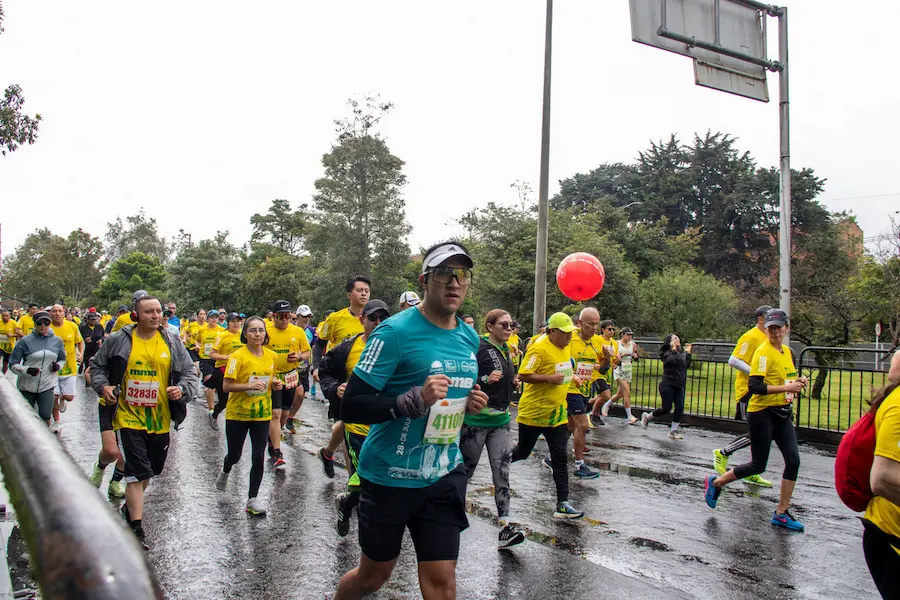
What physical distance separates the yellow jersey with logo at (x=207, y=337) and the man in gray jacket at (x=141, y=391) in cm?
815

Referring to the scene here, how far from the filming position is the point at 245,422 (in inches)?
273

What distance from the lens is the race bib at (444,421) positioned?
11.4 feet

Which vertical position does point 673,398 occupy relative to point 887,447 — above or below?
below

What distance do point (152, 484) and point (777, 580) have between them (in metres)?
6.05

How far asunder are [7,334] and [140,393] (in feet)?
Result: 42.0

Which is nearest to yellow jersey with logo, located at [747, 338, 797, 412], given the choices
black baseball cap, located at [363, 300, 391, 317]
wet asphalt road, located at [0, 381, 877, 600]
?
wet asphalt road, located at [0, 381, 877, 600]

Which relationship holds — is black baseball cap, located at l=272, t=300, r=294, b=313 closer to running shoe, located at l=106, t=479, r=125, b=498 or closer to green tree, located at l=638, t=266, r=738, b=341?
running shoe, located at l=106, t=479, r=125, b=498

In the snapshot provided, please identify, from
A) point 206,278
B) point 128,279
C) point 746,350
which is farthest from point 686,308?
point 128,279

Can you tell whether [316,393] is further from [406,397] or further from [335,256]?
[335,256]

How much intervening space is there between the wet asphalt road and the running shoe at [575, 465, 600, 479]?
15 centimetres

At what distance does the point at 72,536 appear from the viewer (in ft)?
2.60

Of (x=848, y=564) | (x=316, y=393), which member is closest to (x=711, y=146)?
(x=316, y=393)

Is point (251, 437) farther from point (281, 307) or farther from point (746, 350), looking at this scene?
point (746, 350)

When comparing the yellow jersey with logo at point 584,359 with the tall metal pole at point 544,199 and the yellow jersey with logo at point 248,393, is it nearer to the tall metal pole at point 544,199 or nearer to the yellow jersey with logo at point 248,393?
the tall metal pole at point 544,199
